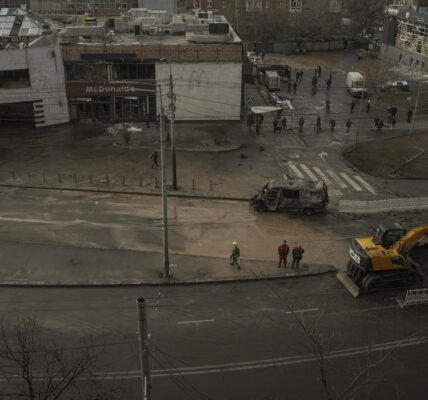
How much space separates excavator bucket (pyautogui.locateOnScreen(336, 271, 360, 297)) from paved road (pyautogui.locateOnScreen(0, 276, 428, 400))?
0.23 meters

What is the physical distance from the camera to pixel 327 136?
40.1 meters

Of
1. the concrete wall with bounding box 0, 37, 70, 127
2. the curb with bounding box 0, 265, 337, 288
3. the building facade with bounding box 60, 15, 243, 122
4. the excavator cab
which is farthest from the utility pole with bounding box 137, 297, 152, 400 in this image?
the concrete wall with bounding box 0, 37, 70, 127

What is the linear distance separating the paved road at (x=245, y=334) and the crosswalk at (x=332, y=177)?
11158mm

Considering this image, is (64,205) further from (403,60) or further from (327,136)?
(403,60)

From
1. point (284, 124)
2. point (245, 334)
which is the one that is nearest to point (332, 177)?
point (284, 124)

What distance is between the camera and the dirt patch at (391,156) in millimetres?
33031

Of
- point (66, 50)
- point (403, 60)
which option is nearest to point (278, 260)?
point (66, 50)

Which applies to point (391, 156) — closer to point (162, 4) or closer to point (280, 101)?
point (280, 101)

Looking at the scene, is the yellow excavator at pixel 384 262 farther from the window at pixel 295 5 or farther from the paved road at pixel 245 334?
the window at pixel 295 5

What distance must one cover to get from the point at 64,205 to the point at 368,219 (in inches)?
643

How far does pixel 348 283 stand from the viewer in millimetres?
Result: 20016

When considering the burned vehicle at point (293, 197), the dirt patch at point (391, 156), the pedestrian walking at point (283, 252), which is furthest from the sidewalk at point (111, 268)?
the dirt patch at point (391, 156)

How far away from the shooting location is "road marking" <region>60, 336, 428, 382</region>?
15273mm

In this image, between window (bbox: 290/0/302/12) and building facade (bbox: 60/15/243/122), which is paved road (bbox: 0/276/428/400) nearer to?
building facade (bbox: 60/15/243/122)
